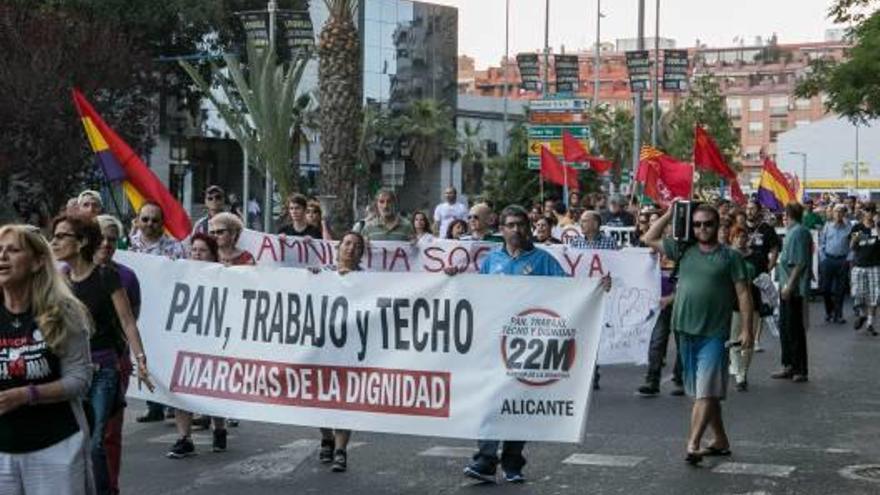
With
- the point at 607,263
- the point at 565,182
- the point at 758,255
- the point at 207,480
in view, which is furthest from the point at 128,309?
the point at 565,182

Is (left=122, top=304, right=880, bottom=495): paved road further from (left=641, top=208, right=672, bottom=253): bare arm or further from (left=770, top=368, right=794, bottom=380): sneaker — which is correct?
(left=770, top=368, right=794, bottom=380): sneaker

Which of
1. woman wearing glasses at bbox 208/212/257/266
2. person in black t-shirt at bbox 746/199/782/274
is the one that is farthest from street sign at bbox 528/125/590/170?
woman wearing glasses at bbox 208/212/257/266

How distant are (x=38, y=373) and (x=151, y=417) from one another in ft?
20.8

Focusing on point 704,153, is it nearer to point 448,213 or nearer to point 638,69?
point 448,213

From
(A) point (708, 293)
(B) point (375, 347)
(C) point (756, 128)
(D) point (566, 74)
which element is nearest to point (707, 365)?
(A) point (708, 293)

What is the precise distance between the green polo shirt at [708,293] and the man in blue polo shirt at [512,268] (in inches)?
33.8

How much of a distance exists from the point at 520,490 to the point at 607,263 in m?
5.33

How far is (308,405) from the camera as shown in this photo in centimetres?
891

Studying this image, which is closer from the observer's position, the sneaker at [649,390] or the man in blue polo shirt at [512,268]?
the man in blue polo shirt at [512,268]

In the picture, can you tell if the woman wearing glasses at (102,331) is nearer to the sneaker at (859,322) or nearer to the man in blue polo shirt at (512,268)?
the man in blue polo shirt at (512,268)

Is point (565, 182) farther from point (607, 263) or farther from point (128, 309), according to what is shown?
point (128, 309)

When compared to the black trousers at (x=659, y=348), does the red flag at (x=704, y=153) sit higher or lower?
higher

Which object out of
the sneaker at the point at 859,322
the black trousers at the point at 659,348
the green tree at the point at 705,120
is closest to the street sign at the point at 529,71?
the green tree at the point at 705,120

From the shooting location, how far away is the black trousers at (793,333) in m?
14.1
